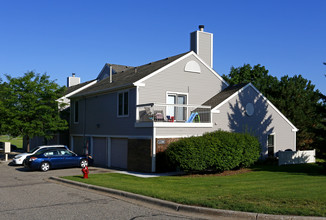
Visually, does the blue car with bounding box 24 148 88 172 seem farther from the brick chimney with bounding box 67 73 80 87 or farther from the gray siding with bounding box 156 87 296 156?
the brick chimney with bounding box 67 73 80 87

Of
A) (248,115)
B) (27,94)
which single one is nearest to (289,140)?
(248,115)

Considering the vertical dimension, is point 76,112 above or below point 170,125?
above

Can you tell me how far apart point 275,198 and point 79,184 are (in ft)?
25.5

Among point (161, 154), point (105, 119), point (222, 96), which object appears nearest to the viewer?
point (161, 154)

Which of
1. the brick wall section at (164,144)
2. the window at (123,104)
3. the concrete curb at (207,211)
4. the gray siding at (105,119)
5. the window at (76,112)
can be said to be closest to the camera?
the concrete curb at (207,211)

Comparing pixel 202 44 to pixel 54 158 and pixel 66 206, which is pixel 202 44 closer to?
pixel 54 158

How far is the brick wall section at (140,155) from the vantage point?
61.4ft

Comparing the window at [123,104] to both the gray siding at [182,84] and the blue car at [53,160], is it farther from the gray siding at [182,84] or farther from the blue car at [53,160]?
the blue car at [53,160]

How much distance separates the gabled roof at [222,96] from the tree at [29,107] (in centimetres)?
1221

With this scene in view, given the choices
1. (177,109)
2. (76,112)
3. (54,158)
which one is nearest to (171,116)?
(177,109)

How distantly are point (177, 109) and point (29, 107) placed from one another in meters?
12.0

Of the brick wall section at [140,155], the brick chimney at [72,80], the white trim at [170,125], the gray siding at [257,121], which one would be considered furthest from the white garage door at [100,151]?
the brick chimney at [72,80]

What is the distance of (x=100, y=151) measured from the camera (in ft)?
80.5

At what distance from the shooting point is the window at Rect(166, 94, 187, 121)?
2172 cm
